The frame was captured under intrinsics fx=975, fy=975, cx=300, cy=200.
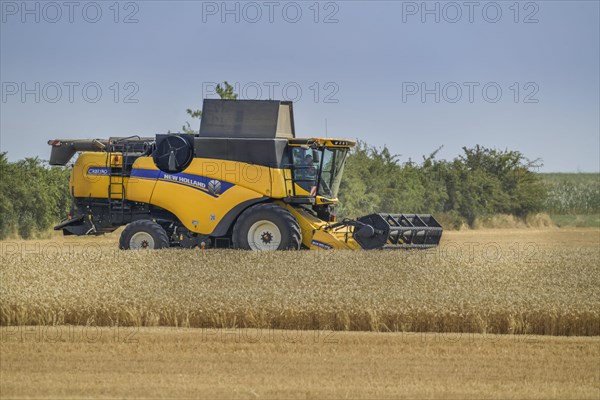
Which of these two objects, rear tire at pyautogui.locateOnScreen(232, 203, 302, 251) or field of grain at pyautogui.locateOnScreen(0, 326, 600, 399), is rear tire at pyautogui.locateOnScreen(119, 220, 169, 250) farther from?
field of grain at pyautogui.locateOnScreen(0, 326, 600, 399)

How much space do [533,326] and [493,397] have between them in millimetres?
3134

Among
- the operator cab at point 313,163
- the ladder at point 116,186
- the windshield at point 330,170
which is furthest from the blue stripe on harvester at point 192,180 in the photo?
the windshield at point 330,170

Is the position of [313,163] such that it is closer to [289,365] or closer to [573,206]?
[289,365]

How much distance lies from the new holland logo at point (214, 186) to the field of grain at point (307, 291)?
1747mm

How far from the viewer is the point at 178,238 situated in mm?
18844

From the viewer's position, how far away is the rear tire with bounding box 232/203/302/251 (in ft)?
58.2

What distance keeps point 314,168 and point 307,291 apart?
5.58m

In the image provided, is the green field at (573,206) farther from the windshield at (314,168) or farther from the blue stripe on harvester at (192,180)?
the blue stripe on harvester at (192,180)

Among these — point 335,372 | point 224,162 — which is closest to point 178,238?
point 224,162

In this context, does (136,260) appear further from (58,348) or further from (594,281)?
(594,281)

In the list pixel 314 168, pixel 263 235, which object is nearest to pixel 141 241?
pixel 263 235

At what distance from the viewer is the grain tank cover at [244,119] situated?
18.4m

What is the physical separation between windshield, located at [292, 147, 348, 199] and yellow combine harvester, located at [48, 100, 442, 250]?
0.06 feet

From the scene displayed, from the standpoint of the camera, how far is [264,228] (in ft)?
59.0
